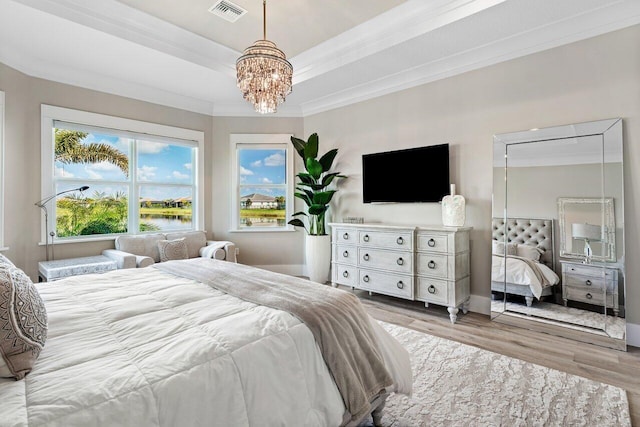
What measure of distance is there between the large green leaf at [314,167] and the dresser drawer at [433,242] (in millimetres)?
1759

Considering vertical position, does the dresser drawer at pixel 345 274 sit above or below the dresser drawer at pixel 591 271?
below

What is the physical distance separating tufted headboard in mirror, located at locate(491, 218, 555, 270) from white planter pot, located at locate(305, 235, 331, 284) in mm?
2175

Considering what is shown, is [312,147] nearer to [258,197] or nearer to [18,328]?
[258,197]

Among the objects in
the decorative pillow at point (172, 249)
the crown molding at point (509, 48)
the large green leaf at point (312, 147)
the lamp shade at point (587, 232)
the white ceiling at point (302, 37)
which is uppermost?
the white ceiling at point (302, 37)

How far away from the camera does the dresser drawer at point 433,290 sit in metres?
3.24

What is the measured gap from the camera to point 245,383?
3.58 feet

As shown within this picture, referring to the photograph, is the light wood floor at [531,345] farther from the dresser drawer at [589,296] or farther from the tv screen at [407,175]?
the tv screen at [407,175]

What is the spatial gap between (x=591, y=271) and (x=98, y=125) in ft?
18.0

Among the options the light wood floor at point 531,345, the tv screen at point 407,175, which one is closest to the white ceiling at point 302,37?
the tv screen at point 407,175

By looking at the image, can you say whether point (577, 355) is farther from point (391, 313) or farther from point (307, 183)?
point (307, 183)

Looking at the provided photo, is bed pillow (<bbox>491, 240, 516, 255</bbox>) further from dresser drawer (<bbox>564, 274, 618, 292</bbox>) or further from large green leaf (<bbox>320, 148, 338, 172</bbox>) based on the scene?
large green leaf (<bbox>320, 148, 338, 172</bbox>)

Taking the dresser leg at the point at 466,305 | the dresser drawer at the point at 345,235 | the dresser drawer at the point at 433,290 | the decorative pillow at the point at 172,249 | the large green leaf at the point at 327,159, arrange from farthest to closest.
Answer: the large green leaf at the point at 327,159 → the decorative pillow at the point at 172,249 → the dresser drawer at the point at 345,235 → the dresser leg at the point at 466,305 → the dresser drawer at the point at 433,290

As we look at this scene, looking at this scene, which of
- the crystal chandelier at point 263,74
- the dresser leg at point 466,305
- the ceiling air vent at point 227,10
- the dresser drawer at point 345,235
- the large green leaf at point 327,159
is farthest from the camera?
the large green leaf at point 327,159

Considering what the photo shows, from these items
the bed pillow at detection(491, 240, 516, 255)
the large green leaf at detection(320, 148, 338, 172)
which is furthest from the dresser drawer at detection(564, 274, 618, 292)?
the large green leaf at detection(320, 148, 338, 172)
